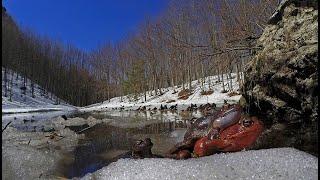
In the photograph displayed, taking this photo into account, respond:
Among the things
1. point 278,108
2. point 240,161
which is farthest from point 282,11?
point 240,161

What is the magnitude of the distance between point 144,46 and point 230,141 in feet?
159

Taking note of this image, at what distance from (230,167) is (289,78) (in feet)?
5.56

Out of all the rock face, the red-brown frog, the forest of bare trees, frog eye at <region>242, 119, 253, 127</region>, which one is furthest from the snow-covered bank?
the forest of bare trees

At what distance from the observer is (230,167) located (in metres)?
4.07

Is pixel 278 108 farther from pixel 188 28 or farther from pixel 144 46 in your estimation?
pixel 144 46

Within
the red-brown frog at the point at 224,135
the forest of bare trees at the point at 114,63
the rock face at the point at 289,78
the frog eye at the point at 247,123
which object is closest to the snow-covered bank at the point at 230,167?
the rock face at the point at 289,78

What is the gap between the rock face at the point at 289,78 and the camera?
4387mm

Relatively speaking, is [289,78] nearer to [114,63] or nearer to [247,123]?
[247,123]

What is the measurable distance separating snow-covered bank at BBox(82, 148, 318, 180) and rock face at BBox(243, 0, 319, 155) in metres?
0.45

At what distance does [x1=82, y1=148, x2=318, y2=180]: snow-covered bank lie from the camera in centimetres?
380

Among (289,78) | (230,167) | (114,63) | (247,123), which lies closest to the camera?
(230,167)

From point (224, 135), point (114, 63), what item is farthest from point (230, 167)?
point (114, 63)

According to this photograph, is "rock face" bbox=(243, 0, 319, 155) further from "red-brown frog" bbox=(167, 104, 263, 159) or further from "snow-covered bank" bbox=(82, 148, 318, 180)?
"snow-covered bank" bbox=(82, 148, 318, 180)

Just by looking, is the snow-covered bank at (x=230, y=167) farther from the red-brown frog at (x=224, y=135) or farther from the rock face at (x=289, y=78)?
the red-brown frog at (x=224, y=135)
